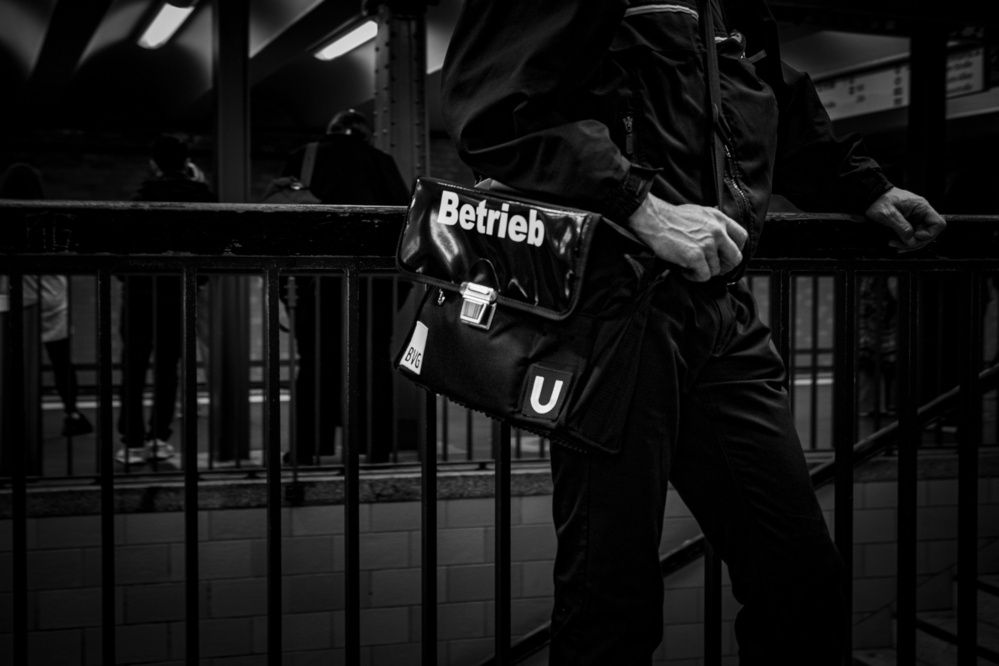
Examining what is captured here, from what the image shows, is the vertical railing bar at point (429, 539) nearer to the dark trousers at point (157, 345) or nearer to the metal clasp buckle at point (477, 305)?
the metal clasp buckle at point (477, 305)

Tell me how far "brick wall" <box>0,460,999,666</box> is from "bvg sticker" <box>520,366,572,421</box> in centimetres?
306

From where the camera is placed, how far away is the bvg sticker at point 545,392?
1.16m

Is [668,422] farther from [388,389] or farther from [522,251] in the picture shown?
[388,389]

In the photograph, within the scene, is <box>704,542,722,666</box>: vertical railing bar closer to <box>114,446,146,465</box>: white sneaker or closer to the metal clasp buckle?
the metal clasp buckle

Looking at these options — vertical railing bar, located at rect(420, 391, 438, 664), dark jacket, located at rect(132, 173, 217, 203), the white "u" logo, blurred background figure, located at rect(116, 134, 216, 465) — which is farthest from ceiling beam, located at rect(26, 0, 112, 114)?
the white "u" logo

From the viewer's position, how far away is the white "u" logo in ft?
3.83

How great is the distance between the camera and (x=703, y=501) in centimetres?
135

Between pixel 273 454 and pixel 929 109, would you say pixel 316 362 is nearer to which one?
pixel 273 454

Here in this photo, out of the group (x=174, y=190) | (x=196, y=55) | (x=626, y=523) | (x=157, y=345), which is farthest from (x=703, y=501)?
(x=196, y=55)

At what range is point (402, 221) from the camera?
57.7 inches

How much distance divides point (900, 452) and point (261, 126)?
10.5 m

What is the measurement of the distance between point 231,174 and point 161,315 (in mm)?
924

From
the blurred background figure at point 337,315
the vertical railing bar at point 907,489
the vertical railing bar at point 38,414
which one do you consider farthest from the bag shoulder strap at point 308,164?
the vertical railing bar at point 907,489

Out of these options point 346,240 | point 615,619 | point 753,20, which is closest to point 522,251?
point 346,240
